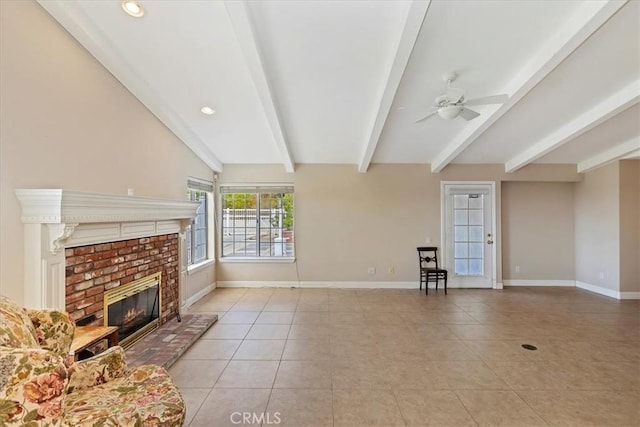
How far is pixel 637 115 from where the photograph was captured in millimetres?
3719

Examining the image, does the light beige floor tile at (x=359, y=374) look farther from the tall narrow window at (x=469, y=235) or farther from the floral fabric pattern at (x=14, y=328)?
the tall narrow window at (x=469, y=235)

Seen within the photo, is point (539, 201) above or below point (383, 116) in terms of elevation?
below

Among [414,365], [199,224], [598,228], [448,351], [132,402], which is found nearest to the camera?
[132,402]

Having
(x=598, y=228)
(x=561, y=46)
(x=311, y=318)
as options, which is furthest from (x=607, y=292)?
(x=311, y=318)

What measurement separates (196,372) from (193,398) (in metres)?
0.40

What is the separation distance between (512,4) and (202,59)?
2706 mm

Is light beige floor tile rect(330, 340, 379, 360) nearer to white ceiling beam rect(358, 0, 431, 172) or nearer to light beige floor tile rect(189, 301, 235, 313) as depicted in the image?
light beige floor tile rect(189, 301, 235, 313)

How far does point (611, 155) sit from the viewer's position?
477 cm

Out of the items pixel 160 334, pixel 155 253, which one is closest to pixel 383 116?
pixel 155 253

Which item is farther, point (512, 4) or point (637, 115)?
point (637, 115)

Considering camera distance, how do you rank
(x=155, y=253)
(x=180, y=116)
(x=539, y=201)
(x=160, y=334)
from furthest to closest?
1. (x=539, y=201)
2. (x=180, y=116)
3. (x=155, y=253)
4. (x=160, y=334)

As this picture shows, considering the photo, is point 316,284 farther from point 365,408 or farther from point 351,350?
point 365,408

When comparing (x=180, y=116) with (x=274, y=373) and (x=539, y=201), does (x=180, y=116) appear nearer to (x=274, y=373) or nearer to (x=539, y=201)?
(x=274, y=373)

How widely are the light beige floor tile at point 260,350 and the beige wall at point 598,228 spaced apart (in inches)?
228
